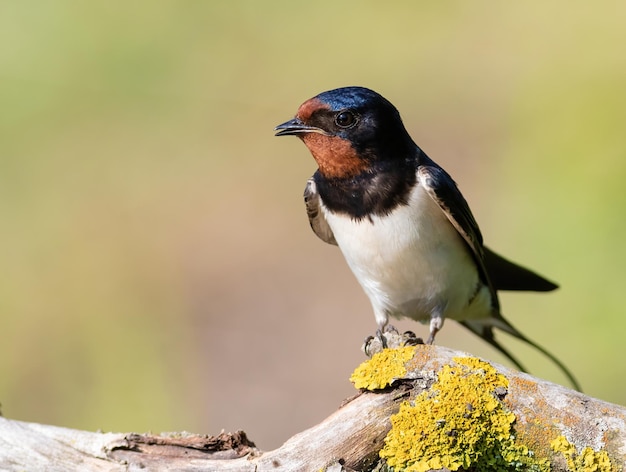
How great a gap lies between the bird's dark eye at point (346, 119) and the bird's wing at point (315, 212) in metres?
0.40

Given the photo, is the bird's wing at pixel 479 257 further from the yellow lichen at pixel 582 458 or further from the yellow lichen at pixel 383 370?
the yellow lichen at pixel 582 458

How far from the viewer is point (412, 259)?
3516 mm

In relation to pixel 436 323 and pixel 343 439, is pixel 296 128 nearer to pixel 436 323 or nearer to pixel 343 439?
pixel 436 323

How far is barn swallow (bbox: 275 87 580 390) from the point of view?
3.41 meters

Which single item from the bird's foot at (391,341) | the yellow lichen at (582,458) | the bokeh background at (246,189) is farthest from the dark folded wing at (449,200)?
the bokeh background at (246,189)

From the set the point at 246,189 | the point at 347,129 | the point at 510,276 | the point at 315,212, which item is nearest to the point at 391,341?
the point at 347,129

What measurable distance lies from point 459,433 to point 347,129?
4.25ft

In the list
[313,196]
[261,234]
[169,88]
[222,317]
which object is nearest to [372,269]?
[313,196]

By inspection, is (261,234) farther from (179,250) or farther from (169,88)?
(169,88)

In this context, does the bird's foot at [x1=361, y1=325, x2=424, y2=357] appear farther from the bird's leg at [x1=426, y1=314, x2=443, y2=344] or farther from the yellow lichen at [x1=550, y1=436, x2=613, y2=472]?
the yellow lichen at [x1=550, y1=436, x2=613, y2=472]

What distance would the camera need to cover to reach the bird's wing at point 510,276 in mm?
4004

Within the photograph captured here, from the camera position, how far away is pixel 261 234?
685 centimetres

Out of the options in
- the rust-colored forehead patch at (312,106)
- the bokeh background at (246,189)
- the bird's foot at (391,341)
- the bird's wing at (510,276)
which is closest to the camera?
the bird's foot at (391,341)

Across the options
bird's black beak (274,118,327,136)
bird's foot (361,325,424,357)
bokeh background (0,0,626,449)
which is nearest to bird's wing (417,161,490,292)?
bird's black beak (274,118,327,136)
